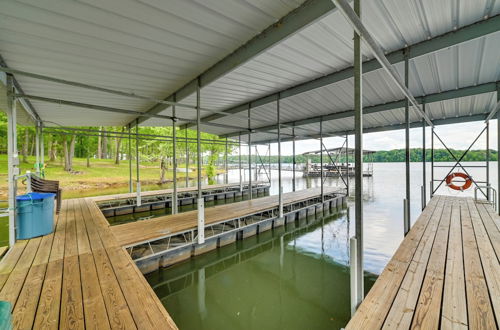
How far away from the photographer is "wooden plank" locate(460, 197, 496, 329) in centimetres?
160

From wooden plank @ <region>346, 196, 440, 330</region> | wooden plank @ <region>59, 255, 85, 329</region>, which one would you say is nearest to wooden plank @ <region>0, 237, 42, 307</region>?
wooden plank @ <region>59, 255, 85, 329</region>

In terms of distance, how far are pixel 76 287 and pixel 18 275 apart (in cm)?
89

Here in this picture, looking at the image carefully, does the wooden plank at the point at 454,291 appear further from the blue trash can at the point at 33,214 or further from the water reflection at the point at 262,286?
the blue trash can at the point at 33,214

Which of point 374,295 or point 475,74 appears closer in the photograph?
point 374,295

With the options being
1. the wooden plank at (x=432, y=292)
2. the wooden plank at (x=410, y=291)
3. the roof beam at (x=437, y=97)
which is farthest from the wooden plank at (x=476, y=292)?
the roof beam at (x=437, y=97)

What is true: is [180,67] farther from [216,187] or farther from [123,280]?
[216,187]

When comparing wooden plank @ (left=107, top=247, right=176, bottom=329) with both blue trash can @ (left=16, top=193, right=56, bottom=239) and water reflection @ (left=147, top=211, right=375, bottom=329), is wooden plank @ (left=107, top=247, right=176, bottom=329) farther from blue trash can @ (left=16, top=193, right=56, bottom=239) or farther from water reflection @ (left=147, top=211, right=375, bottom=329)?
blue trash can @ (left=16, top=193, right=56, bottom=239)

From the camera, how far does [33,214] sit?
3.51 meters

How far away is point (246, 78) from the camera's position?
14.8 feet

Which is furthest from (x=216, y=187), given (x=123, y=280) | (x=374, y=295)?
(x=374, y=295)

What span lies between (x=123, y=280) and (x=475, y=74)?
6988mm

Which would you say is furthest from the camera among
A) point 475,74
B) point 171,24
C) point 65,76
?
point 475,74

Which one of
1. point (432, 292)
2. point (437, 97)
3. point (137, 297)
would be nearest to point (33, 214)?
point (137, 297)

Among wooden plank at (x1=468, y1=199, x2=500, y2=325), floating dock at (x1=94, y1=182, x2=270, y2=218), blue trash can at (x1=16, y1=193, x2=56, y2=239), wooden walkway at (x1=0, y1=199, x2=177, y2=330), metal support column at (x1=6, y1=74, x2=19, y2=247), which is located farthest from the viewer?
floating dock at (x1=94, y1=182, x2=270, y2=218)
